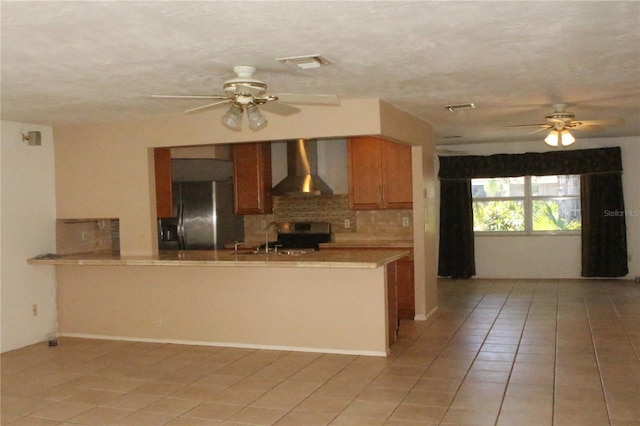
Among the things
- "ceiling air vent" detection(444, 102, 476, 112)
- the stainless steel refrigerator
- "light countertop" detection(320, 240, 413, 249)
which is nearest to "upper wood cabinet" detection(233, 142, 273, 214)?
the stainless steel refrigerator

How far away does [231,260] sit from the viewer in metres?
5.70

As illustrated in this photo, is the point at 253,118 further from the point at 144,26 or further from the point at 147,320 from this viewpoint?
the point at 147,320

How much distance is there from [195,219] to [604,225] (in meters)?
6.33

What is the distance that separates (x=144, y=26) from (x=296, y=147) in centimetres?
523

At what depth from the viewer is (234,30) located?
320cm

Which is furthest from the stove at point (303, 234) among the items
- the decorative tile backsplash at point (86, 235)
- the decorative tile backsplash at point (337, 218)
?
the decorative tile backsplash at point (86, 235)

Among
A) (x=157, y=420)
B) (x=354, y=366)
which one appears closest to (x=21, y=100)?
(x=157, y=420)

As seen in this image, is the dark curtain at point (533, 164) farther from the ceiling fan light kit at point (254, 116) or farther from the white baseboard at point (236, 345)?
the ceiling fan light kit at point (254, 116)

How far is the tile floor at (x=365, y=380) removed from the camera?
404 cm

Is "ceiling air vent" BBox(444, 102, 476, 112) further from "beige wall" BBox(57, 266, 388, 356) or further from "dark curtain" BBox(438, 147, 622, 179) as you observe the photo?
"dark curtain" BBox(438, 147, 622, 179)

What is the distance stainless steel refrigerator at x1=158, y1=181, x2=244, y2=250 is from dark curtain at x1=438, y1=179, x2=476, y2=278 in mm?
4131

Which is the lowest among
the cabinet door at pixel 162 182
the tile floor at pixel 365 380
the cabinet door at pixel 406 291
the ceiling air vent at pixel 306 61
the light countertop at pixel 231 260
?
the tile floor at pixel 365 380

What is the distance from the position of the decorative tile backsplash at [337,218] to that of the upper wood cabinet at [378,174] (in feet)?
1.70

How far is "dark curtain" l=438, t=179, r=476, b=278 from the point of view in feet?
34.8
